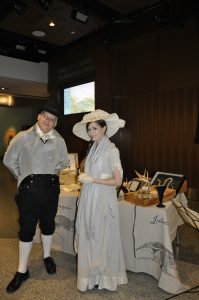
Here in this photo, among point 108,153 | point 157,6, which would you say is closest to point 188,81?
point 157,6

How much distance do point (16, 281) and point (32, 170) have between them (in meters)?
0.91

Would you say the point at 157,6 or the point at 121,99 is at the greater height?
the point at 157,6

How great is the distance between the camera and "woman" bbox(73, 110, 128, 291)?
2.08 meters

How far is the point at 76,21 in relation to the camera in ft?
16.1

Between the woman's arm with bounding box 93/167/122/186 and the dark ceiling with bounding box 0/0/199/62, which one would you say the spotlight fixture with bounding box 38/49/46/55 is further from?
the woman's arm with bounding box 93/167/122/186

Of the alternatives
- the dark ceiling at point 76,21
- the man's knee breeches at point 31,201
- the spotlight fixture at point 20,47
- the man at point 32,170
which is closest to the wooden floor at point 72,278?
the man at point 32,170

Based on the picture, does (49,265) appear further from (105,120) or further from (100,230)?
(105,120)

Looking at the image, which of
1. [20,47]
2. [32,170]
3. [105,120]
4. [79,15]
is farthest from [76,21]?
[32,170]

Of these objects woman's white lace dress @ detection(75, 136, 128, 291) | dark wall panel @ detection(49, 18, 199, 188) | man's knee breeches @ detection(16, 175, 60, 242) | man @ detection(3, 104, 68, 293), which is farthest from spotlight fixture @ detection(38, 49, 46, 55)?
woman's white lace dress @ detection(75, 136, 128, 291)

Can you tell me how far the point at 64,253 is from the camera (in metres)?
2.86

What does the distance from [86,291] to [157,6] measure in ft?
13.5

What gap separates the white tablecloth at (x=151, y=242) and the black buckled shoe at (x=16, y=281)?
34.7 inches

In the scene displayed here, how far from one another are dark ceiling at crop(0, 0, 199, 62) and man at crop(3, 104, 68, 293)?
6.96 ft

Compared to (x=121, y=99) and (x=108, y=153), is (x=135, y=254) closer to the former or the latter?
(x=108, y=153)
